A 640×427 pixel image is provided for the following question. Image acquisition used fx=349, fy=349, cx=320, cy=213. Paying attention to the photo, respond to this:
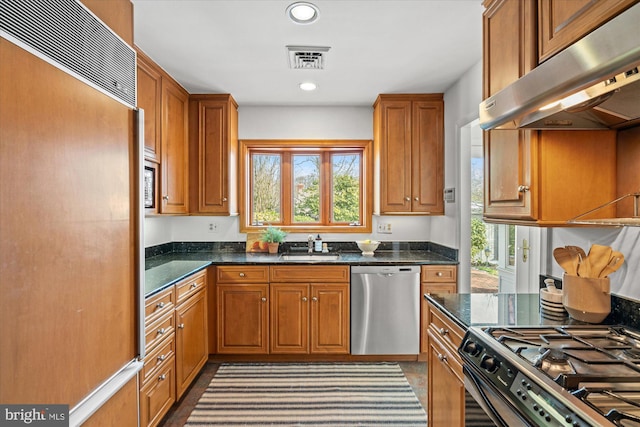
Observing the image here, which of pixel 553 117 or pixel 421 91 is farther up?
pixel 421 91

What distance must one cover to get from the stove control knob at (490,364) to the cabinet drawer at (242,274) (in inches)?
83.6

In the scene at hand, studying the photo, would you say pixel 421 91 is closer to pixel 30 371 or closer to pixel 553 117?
pixel 553 117

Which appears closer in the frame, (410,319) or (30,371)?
(30,371)

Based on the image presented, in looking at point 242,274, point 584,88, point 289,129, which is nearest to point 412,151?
point 289,129

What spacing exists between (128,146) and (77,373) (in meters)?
0.81

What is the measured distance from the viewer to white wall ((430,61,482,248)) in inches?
106

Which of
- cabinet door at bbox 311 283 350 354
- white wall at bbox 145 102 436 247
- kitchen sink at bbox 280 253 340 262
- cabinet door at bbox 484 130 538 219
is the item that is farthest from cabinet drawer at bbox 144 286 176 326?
cabinet door at bbox 484 130 538 219

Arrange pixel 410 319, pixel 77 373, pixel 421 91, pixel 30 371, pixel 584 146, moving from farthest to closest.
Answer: pixel 421 91 < pixel 410 319 < pixel 584 146 < pixel 77 373 < pixel 30 371

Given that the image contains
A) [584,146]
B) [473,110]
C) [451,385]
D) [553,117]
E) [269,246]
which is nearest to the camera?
[553,117]

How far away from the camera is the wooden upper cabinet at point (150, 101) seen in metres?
2.42

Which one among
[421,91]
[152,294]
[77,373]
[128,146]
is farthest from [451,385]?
[421,91]

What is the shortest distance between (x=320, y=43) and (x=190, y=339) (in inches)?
89.9

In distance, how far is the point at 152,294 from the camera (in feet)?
6.30

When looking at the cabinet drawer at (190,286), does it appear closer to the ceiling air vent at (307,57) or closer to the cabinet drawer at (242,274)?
the cabinet drawer at (242,274)
